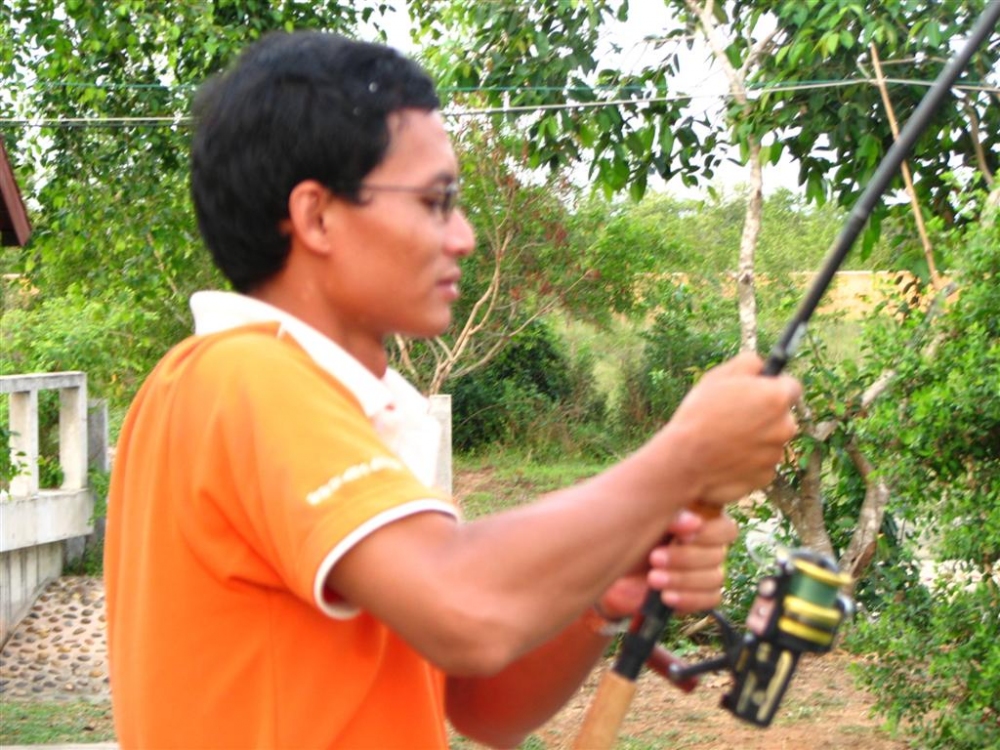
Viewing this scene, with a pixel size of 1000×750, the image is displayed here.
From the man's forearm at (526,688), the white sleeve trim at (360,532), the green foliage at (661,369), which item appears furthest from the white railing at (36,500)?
the white sleeve trim at (360,532)

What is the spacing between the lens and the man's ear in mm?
1437

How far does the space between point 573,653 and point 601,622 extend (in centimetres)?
8

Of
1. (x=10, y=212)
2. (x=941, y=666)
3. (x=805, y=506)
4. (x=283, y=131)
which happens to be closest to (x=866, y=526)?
(x=805, y=506)

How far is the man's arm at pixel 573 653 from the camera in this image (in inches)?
57.3

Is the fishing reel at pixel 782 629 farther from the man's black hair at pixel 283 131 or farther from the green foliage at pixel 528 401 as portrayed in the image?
the green foliage at pixel 528 401

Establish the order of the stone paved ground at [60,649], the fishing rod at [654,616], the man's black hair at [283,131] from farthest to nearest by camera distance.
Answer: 1. the stone paved ground at [60,649]
2. the fishing rod at [654,616]
3. the man's black hair at [283,131]

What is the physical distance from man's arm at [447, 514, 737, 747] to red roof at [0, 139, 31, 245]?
227 inches

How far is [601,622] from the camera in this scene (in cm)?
167

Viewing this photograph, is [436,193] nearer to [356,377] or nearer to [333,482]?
[356,377]

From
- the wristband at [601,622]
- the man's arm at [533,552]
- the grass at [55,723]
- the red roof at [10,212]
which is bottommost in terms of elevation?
the grass at [55,723]

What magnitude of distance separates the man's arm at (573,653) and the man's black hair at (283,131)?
1.67 ft

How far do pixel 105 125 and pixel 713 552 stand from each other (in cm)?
908

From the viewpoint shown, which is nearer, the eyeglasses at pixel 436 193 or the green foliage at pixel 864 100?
the eyeglasses at pixel 436 193

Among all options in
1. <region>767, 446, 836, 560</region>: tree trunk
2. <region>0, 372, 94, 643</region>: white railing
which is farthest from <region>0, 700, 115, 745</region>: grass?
<region>767, 446, 836, 560</region>: tree trunk
